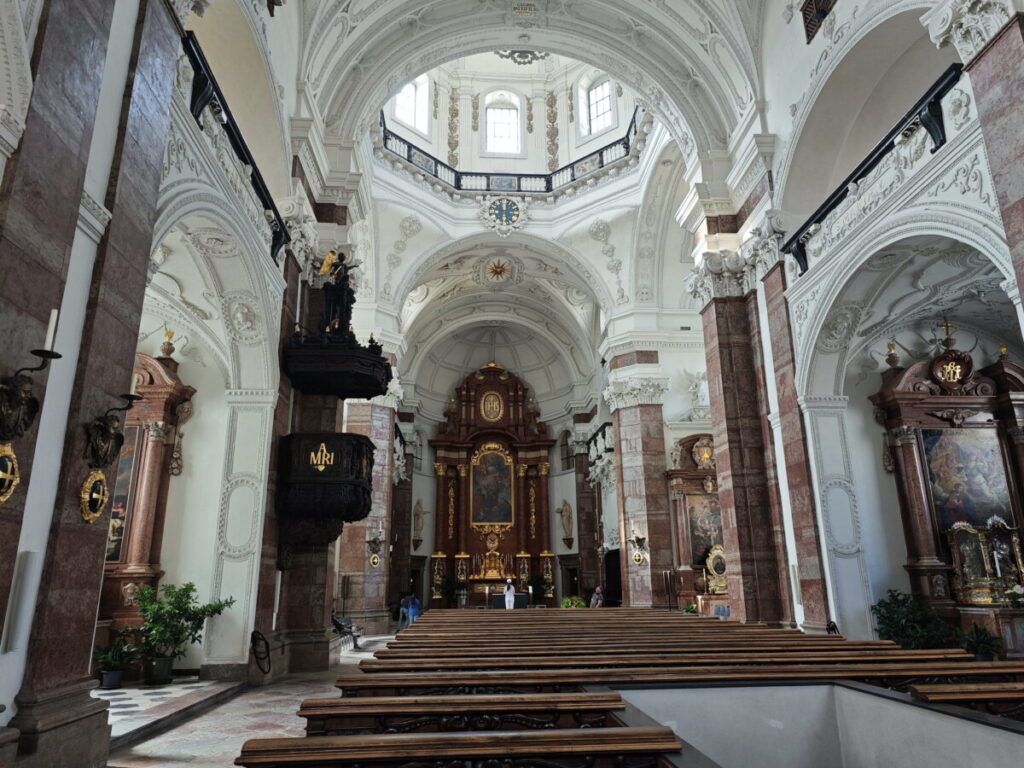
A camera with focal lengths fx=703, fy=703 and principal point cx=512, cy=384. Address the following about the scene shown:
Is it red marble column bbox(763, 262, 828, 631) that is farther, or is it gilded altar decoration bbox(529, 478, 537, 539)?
gilded altar decoration bbox(529, 478, 537, 539)

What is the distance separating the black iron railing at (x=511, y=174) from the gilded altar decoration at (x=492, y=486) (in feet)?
32.6

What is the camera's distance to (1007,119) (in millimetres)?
5105

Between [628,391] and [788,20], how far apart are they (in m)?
8.80

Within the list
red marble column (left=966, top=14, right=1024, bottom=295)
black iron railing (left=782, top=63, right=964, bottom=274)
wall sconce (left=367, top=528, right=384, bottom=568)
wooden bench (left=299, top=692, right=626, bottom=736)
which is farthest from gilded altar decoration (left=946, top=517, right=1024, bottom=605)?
wall sconce (left=367, top=528, right=384, bottom=568)

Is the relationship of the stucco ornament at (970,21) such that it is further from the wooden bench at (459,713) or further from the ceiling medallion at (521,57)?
the ceiling medallion at (521,57)

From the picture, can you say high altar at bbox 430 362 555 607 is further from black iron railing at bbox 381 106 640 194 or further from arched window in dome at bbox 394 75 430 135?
arched window in dome at bbox 394 75 430 135

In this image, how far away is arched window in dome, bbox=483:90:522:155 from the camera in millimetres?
20391

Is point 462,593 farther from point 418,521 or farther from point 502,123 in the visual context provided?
point 502,123

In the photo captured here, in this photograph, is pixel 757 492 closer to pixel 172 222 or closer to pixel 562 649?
pixel 562 649

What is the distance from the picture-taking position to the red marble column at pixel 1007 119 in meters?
4.98

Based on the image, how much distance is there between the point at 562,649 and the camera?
499 centimetres

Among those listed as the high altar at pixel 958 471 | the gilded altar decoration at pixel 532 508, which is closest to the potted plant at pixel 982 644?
the high altar at pixel 958 471

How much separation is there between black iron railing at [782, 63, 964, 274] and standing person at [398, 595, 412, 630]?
47.8 ft

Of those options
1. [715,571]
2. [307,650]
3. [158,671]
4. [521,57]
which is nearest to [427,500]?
[715,571]
